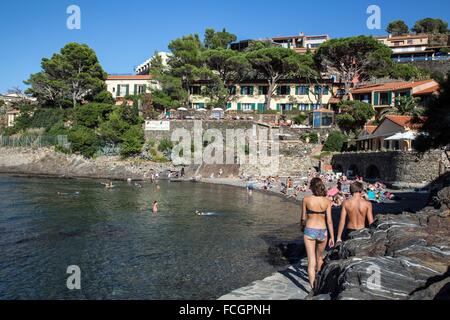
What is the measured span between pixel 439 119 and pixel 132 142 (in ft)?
134

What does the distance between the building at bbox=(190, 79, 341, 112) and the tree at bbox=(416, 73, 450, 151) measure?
37.2 m

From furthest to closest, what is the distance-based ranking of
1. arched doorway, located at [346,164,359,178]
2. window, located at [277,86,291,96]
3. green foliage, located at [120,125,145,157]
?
window, located at [277,86,291,96], green foliage, located at [120,125,145,157], arched doorway, located at [346,164,359,178]

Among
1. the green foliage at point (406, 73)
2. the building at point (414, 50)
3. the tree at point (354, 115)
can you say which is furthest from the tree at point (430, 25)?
the tree at point (354, 115)

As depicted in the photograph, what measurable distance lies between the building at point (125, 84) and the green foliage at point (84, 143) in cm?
1299

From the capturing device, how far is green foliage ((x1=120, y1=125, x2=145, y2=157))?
51584mm

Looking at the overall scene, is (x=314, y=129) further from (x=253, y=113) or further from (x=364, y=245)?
(x=364, y=245)

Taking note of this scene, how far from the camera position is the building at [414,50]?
217ft

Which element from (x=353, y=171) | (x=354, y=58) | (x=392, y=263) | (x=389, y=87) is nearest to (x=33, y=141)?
(x=353, y=171)

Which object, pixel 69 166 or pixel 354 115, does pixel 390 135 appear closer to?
pixel 354 115

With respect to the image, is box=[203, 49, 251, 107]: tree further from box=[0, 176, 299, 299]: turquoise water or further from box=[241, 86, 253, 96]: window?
box=[0, 176, 299, 299]: turquoise water

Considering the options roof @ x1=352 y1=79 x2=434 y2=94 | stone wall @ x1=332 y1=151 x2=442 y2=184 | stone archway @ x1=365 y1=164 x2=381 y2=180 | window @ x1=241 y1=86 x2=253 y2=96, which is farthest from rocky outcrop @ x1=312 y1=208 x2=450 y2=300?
window @ x1=241 y1=86 x2=253 y2=96

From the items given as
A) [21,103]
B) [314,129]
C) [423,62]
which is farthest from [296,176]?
[21,103]
